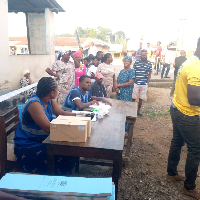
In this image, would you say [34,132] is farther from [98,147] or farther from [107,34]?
[107,34]

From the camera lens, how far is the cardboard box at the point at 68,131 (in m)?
1.89

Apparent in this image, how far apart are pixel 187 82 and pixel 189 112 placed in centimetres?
35

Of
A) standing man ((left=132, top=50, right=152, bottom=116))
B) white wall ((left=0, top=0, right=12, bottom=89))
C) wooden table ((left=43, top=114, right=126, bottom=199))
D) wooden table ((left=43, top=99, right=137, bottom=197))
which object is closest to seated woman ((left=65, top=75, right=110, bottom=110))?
wooden table ((left=43, top=99, right=137, bottom=197))

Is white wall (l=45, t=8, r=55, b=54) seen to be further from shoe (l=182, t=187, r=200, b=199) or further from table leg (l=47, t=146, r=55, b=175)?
shoe (l=182, t=187, r=200, b=199)

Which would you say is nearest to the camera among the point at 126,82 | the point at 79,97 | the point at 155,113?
the point at 79,97

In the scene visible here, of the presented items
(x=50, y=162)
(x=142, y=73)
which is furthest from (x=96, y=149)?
(x=142, y=73)

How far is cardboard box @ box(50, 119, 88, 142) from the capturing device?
1.89 meters

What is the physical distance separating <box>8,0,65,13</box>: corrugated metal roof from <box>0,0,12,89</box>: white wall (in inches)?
54.8

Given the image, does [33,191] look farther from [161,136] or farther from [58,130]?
[161,136]

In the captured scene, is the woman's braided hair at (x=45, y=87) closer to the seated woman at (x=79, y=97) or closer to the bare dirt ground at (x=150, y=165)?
the seated woman at (x=79, y=97)

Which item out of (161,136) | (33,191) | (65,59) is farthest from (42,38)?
(33,191)

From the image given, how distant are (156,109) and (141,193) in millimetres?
4418

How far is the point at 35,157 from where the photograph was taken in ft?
7.27

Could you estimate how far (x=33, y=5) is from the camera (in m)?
6.57
